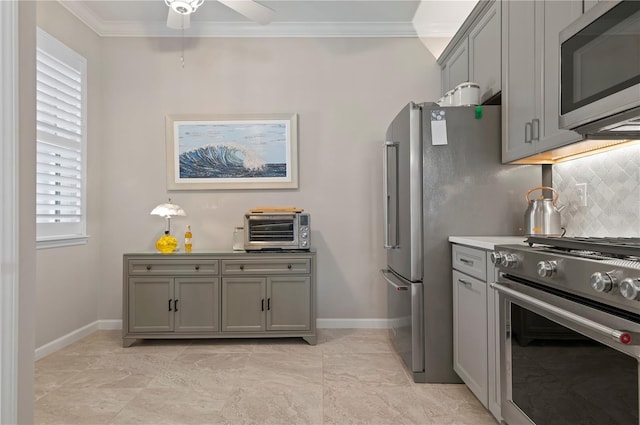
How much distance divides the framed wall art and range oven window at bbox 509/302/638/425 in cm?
249

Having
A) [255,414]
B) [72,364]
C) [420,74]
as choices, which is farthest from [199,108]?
[255,414]

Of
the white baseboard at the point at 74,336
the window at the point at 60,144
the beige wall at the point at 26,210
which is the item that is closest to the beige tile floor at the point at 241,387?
the white baseboard at the point at 74,336

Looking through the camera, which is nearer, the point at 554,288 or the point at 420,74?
the point at 554,288

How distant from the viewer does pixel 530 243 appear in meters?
1.71

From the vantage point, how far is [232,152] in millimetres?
3791

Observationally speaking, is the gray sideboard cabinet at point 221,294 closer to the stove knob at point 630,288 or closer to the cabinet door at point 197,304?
the cabinet door at point 197,304

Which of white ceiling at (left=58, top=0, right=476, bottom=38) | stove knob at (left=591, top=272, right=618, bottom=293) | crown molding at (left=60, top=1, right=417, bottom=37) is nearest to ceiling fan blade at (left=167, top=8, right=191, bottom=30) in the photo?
white ceiling at (left=58, top=0, right=476, bottom=38)

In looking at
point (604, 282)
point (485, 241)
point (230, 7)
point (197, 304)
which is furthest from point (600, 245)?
point (197, 304)

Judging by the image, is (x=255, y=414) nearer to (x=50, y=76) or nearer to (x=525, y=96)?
(x=525, y=96)

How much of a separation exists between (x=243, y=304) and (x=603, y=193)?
8.32 feet

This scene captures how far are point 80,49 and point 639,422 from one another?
4.25 metres

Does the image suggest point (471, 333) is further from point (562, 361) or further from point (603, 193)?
point (603, 193)

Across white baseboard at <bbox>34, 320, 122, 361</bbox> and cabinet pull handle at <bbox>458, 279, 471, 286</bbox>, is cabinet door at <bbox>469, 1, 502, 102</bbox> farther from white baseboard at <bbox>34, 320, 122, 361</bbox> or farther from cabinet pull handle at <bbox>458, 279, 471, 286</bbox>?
white baseboard at <bbox>34, 320, 122, 361</bbox>

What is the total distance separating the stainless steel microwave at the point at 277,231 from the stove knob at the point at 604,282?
93.8 inches
